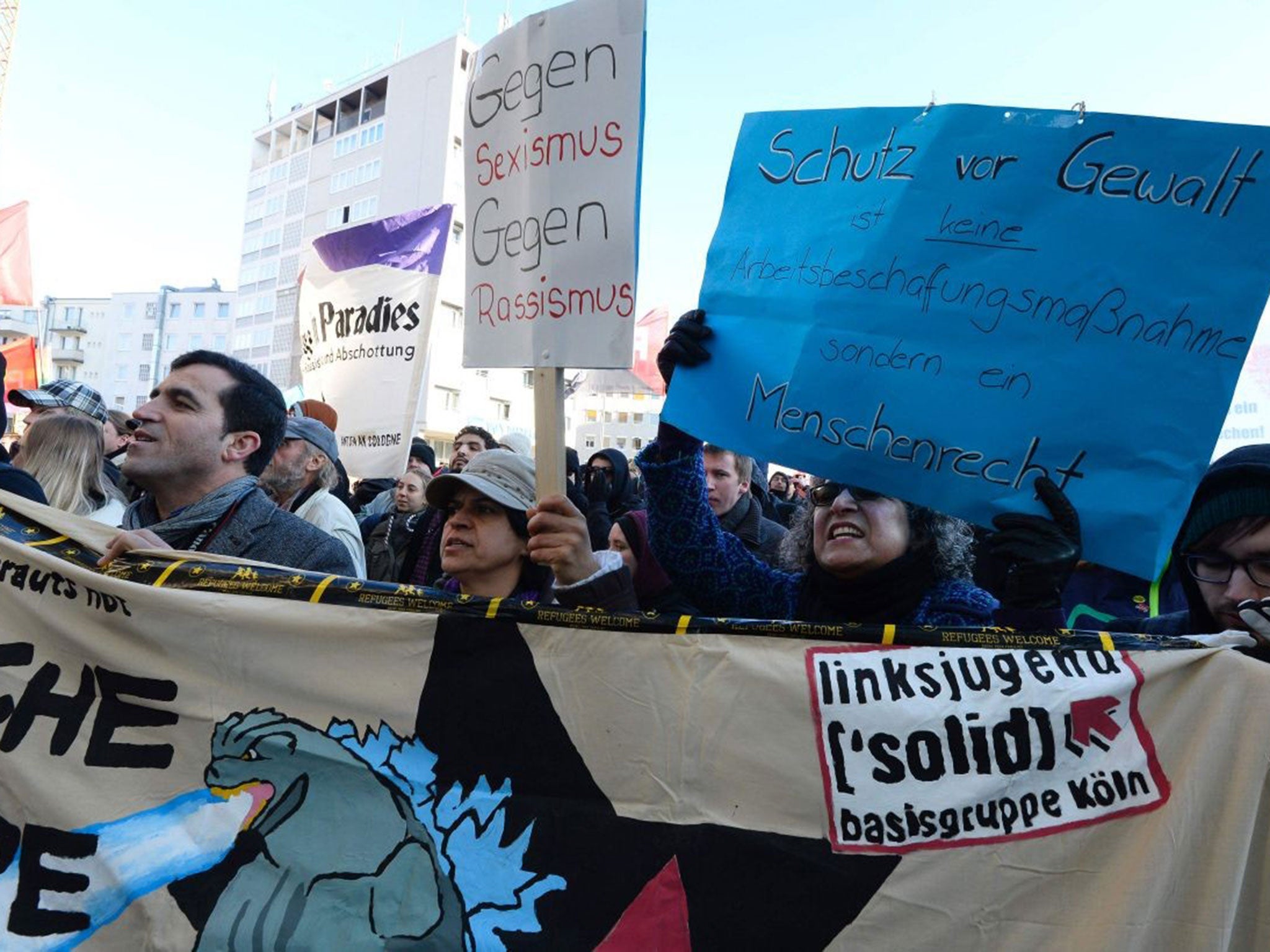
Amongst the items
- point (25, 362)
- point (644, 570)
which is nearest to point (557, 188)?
point (644, 570)

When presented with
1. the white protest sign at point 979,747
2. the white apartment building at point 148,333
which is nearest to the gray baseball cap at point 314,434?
the white protest sign at point 979,747

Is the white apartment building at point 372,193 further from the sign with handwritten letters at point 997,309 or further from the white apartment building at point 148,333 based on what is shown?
the sign with handwritten letters at point 997,309

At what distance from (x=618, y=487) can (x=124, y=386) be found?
78.0 metres

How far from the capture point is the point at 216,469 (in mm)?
2764

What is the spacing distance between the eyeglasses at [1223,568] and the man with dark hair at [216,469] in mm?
2028

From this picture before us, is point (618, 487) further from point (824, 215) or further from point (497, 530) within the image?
point (824, 215)

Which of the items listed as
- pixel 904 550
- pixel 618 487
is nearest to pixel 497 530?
pixel 904 550

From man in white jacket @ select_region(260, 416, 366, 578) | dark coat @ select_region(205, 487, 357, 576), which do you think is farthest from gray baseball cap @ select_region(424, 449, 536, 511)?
man in white jacket @ select_region(260, 416, 366, 578)

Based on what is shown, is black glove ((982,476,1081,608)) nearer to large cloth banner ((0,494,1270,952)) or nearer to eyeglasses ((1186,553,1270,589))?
large cloth banner ((0,494,1270,952))

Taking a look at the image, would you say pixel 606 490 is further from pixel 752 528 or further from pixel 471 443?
pixel 752 528

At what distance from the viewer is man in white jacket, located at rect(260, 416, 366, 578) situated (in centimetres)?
381

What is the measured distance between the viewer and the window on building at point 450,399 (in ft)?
149

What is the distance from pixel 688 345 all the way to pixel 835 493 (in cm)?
51

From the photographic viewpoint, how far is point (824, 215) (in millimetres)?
2025
